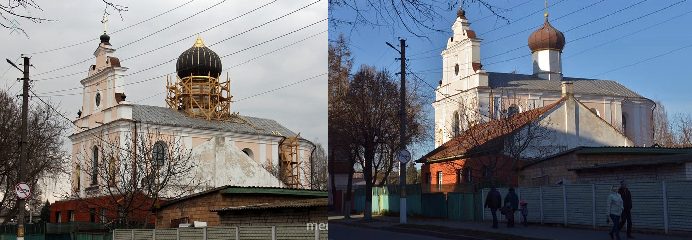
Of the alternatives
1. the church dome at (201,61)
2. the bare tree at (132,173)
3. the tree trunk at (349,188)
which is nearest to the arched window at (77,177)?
the bare tree at (132,173)

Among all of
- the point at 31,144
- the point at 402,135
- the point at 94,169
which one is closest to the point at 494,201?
the point at 402,135

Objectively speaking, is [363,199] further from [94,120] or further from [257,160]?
[94,120]

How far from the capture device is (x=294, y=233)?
5.61 metres

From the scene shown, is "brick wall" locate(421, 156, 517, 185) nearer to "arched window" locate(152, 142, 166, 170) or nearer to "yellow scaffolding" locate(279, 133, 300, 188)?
"yellow scaffolding" locate(279, 133, 300, 188)

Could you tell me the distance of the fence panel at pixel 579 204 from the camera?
10.8ft

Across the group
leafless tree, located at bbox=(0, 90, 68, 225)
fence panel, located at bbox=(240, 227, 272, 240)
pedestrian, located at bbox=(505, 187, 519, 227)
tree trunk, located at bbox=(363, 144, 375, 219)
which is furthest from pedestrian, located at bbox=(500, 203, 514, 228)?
leafless tree, located at bbox=(0, 90, 68, 225)

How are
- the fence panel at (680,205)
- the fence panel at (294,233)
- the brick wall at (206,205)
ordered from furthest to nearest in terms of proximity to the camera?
1. the brick wall at (206,205)
2. the fence panel at (294,233)
3. the fence panel at (680,205)

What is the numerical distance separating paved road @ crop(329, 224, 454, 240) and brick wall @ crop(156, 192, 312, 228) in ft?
6.39

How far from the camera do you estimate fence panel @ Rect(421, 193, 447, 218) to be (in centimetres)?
384

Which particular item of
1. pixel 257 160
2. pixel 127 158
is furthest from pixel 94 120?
pixel 257 160

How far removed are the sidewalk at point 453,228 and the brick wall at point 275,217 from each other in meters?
0.35

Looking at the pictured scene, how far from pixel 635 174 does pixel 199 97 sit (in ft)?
40.3

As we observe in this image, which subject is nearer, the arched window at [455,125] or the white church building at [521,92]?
the white church building at [521,92]

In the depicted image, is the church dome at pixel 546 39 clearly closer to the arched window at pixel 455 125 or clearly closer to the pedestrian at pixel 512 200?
the arched window at pixel 455 125
